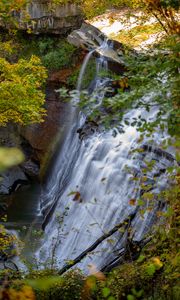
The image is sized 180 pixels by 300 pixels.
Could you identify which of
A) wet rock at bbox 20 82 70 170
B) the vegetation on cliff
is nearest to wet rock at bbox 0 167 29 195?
wet rock at bbox 20 82 70 170

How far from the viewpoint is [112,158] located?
10250 millimetres

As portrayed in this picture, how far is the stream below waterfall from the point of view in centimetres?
807

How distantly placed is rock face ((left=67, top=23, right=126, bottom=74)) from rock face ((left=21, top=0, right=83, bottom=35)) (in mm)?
1843

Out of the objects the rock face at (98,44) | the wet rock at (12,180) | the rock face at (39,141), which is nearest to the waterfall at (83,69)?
the rock face at (98,44)

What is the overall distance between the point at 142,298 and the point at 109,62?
371 inches

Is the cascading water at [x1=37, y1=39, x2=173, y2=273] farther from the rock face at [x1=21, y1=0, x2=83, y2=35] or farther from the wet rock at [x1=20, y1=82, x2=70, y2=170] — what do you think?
the rock face at [x1=21, y1=0, x2=83, y2=35]

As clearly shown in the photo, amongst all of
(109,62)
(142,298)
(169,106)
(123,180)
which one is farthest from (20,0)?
(109,62)

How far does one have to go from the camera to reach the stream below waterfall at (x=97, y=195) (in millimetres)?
8070

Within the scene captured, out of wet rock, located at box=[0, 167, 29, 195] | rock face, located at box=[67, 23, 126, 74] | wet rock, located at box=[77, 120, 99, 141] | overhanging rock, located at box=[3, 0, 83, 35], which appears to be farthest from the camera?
overhanging rock, located at box=[3, 0, 83, 35]

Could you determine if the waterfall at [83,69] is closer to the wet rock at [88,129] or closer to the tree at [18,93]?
the wet rock at [88,129]

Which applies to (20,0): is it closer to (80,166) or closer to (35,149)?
(80,166)

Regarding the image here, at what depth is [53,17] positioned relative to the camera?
1659cm

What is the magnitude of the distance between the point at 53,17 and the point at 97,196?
869cm

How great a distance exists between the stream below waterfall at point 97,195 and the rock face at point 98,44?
280 millimetres
